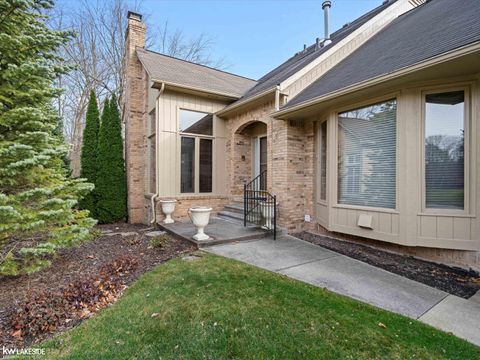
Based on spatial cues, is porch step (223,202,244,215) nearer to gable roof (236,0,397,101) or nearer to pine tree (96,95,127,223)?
gable roof (236,0,397,101)

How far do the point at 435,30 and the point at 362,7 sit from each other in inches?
244

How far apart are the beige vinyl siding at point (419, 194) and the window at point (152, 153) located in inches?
237

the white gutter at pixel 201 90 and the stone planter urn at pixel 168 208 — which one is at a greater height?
the white gutter at pixel 201 90

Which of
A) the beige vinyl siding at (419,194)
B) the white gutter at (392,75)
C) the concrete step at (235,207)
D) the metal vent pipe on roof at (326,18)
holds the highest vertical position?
the metal vent pipe on roof at (326,18)

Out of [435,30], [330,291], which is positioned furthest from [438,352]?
[435,30]

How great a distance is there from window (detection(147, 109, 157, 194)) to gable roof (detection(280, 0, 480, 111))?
4377mm

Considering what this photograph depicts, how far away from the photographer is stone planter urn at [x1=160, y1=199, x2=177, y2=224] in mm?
7172

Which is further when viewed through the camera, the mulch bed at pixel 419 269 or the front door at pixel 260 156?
the front door at pixel 260 156

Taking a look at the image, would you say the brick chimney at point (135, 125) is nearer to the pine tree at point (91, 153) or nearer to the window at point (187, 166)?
the pine tree at point (91, 153)

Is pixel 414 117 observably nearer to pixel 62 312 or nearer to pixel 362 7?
pixel 62 312

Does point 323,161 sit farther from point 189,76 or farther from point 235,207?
point 189,76

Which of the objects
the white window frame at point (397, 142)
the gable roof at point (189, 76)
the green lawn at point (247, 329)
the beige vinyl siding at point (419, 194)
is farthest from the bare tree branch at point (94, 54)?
the beige vinyl siding at point (419, 194)

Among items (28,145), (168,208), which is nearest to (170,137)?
(168,208)

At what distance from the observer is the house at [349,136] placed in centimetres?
399
